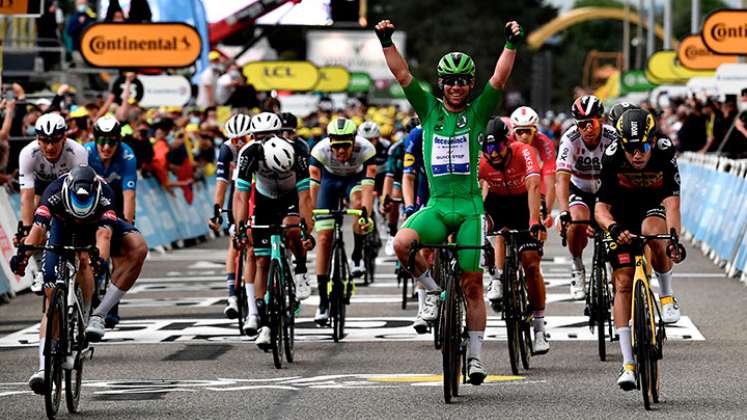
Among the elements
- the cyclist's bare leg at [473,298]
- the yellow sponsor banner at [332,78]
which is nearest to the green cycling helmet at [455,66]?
the cyclist's bare leg at [473,298]

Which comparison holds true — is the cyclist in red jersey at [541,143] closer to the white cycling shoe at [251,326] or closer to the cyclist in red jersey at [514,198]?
the cyclist in red jersey at [514,198]

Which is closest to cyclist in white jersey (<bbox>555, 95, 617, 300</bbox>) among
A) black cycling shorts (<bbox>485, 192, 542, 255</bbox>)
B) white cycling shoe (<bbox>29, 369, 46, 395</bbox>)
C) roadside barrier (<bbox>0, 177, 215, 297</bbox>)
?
black cycling shorts (<bbox>485, 192, 542, 255</bbox>)

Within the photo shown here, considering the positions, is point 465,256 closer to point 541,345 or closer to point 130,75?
point 541,345

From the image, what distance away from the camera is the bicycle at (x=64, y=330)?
11.1 meters

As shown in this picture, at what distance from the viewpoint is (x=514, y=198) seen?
47.9 ft

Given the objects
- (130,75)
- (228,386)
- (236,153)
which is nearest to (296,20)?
(130,75)

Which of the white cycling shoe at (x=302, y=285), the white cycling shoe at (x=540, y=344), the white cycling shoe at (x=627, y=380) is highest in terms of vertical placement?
the white cycling shoe at (x=302, y=285)

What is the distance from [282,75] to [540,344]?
3781cm

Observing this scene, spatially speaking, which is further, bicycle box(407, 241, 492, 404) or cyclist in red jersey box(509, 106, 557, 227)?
cyclist in red jersey box(509, 106, 557, 227)

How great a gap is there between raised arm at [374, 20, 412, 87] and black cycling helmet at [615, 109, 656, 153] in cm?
143

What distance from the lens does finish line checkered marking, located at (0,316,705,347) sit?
15.8 m

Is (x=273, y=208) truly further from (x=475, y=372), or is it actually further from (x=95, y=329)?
(x=475, y=372)

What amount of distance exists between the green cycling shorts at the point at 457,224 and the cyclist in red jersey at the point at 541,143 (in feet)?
11.1

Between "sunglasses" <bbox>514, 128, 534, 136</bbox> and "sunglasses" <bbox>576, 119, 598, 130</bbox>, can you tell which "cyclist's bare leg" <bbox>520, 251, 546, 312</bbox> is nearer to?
"sunglasses" <bbox>576, 119, 598, 130</bbox>
